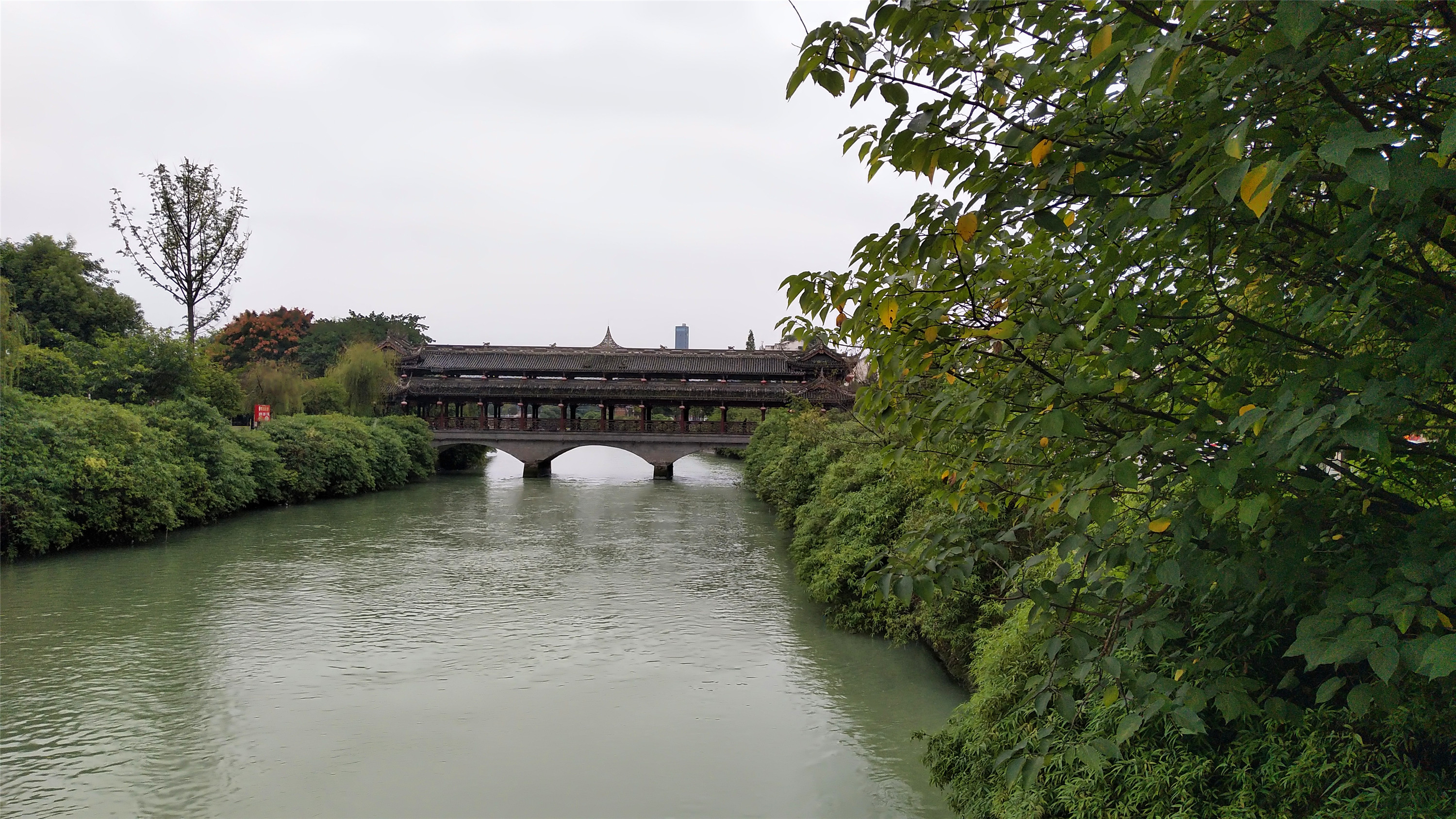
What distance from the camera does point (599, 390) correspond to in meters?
29.9

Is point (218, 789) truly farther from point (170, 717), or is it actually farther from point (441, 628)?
point (441, 628)

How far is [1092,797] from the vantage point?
128 inches

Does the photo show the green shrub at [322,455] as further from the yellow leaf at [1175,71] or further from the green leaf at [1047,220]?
the yellow leaf at [1175,71]

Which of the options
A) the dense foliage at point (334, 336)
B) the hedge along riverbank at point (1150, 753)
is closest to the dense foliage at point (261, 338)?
the dense foliage at point (334, 336)

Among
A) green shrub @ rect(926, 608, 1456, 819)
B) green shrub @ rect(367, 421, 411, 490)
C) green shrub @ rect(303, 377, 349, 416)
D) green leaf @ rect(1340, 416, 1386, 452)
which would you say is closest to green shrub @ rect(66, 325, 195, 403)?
green shrub @ rect(367, 421, 411, 490)

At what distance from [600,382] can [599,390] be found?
3.79 ft

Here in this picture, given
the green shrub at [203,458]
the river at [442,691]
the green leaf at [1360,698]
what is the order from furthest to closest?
1. the green shrub at [203,458]
2. the river at [442,691]
3. the green leaf at [1360,698]

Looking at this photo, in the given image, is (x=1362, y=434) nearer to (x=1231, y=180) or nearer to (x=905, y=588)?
(x=1231, y=180)

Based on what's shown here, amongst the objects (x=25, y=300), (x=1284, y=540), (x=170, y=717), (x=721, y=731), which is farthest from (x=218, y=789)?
(x=25, y=300)

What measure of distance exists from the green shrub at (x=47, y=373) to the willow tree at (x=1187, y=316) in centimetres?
1715

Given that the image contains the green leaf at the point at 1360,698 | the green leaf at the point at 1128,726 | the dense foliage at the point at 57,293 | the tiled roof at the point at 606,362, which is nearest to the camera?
the green leaf at the point at 1360,698

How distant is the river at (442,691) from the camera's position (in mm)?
5035

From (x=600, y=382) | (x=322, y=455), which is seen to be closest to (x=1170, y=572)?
(x=322, y=455)

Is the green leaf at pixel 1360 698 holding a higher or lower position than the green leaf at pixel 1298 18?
lower
